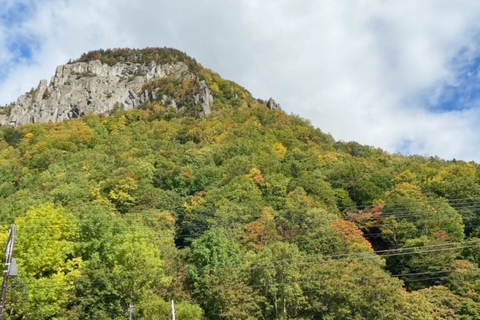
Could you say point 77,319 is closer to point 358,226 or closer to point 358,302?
point 358,302

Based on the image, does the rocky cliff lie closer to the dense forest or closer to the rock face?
the rock face

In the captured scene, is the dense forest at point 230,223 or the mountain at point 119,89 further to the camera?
the mountain at point 119,89

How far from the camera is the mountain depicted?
155125 mm

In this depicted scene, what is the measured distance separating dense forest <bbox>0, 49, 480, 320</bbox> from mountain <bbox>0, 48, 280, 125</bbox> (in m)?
22.2

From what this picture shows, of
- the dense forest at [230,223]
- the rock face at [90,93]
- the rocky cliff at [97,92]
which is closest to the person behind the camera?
the dense forest at [230,223]

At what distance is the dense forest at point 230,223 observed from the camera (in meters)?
39.6

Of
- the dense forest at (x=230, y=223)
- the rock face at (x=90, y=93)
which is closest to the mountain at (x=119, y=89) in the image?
the rock face at (x=90, y=93)

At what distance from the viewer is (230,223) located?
65.3 m

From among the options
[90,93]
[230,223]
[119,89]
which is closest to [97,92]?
[90,93]

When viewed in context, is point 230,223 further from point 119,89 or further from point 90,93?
point 90,93

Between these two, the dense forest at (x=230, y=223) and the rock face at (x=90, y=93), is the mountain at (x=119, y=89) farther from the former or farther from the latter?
the dense forest at (x=230, y=223)

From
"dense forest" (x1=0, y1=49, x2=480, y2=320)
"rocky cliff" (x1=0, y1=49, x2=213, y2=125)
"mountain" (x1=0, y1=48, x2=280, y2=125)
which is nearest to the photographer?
"dense forest" (x1=0, y1=49, x2=480, y2=320)

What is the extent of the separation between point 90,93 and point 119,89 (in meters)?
9.46

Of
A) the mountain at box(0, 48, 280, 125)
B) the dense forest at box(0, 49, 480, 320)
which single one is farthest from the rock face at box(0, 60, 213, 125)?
the dense forest at box(0, 49, 480, 320)
